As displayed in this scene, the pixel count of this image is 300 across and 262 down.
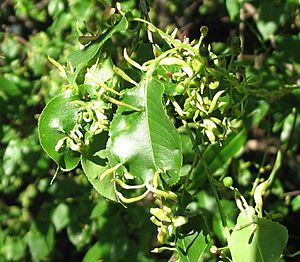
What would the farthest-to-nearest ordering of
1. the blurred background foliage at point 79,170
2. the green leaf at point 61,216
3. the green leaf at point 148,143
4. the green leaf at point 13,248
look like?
the green leaf at point 13,248 → the green leaf at point 61,216 → the blurred background foliage at point 79,170 → the green leaf at point 148,143

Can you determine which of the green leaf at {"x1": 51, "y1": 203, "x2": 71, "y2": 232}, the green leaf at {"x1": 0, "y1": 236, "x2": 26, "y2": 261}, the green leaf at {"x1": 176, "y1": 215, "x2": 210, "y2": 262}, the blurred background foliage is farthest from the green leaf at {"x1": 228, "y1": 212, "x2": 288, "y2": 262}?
the green leaf at {"x1": 0, "y1": 236, "x2": 26, "y2": 261}

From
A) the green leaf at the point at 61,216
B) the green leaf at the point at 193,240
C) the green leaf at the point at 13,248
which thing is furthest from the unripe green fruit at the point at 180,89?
the green leaf at the point at 13,248

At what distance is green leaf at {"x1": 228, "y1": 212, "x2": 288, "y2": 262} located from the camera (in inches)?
28.7

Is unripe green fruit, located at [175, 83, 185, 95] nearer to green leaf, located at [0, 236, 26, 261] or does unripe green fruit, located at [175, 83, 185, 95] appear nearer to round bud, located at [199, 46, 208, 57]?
round bud, located at [199, 46, 208, 57]

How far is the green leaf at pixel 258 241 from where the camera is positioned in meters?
0.73

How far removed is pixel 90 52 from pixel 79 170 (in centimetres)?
101

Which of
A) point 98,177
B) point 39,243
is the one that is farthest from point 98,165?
point 39,243

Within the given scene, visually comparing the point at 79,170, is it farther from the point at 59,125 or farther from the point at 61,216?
the point at 59,125

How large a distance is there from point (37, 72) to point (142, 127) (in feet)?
4.07

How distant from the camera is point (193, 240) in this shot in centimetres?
77

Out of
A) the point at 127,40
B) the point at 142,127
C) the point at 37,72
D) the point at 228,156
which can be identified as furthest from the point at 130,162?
the point at 37,72

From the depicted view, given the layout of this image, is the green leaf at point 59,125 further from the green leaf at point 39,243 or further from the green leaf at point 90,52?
the green leaf at point 39,243

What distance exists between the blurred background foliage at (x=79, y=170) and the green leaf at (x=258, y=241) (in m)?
0.79

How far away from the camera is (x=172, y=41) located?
74 cm
